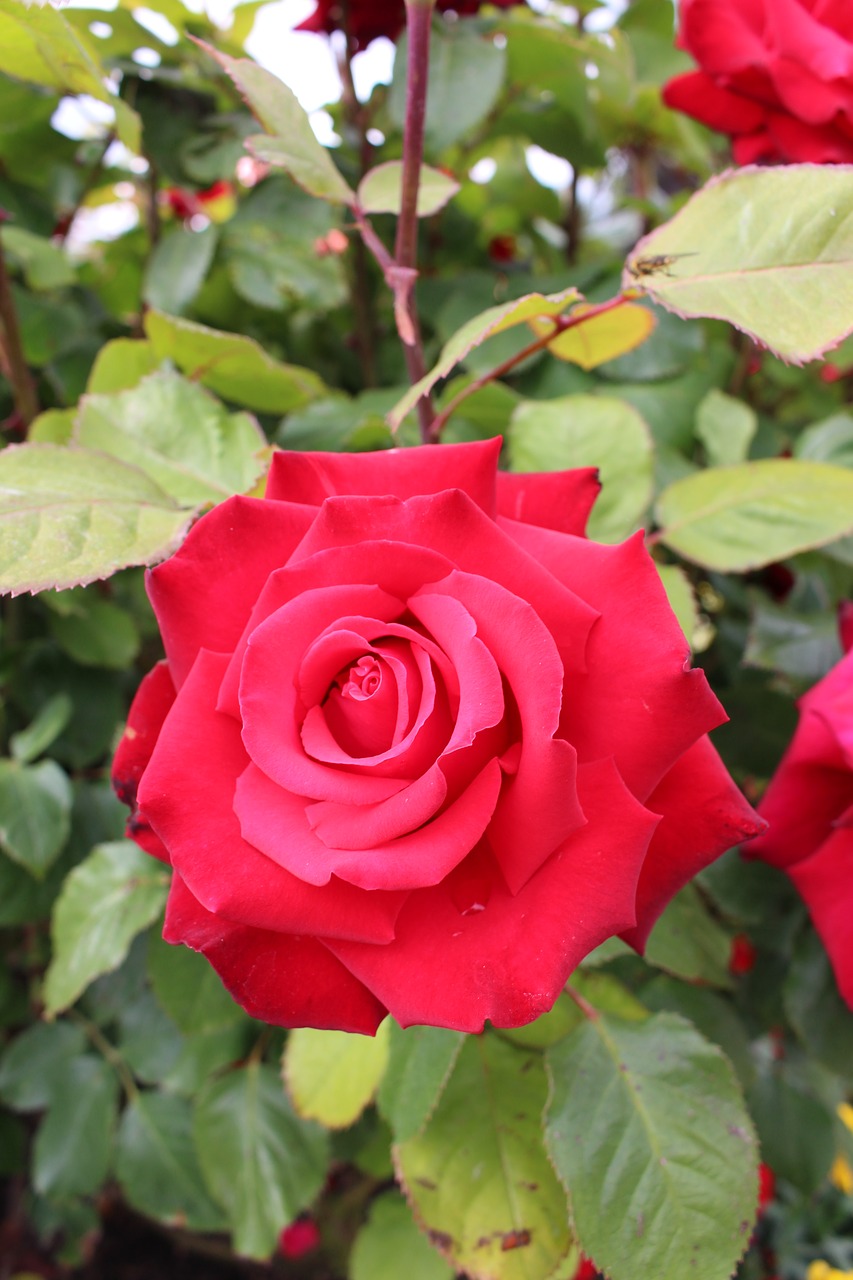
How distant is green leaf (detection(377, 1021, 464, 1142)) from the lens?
408 mm

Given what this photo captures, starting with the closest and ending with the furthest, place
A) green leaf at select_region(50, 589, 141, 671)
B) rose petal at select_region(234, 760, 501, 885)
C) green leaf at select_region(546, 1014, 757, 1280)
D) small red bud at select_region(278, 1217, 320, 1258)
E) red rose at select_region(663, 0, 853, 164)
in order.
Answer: rose petal at select_region(234, 760, 501, 885)
green leaf at select_region(546, 1014, 757, 1280)
red rose at select_region(663, 0, 853, 164)
green leaf at select_region(50, 589, 141, 671)
small red bud at select_region(278, 1217, 320, 1258)

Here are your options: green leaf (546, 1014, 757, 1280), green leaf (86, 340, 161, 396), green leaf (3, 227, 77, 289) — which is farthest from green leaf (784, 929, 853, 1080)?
green leaf (3, 227, 77, 289)

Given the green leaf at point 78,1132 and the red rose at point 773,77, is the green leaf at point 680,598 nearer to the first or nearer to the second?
the red rose at point 773,77

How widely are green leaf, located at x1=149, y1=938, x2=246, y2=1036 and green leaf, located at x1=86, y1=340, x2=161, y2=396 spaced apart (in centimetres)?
36

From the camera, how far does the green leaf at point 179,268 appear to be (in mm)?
642

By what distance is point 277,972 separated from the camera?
0.28 m

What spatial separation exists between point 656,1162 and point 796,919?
228 millimetres

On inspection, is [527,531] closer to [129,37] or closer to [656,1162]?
[656,1162]

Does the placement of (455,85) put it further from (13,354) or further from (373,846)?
(373,846)

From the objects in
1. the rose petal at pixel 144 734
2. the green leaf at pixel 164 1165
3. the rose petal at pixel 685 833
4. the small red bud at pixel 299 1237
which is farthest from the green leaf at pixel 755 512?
the small red bud at pixel 299 1237

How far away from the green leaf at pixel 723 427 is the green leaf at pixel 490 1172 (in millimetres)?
421

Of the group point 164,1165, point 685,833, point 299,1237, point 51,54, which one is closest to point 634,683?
point 685,833

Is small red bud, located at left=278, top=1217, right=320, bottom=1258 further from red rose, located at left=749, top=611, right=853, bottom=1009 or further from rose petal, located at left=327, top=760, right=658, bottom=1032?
rose petal, located at left=327, top=760, right=658, bottom=1032

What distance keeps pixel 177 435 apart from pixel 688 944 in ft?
1.30
